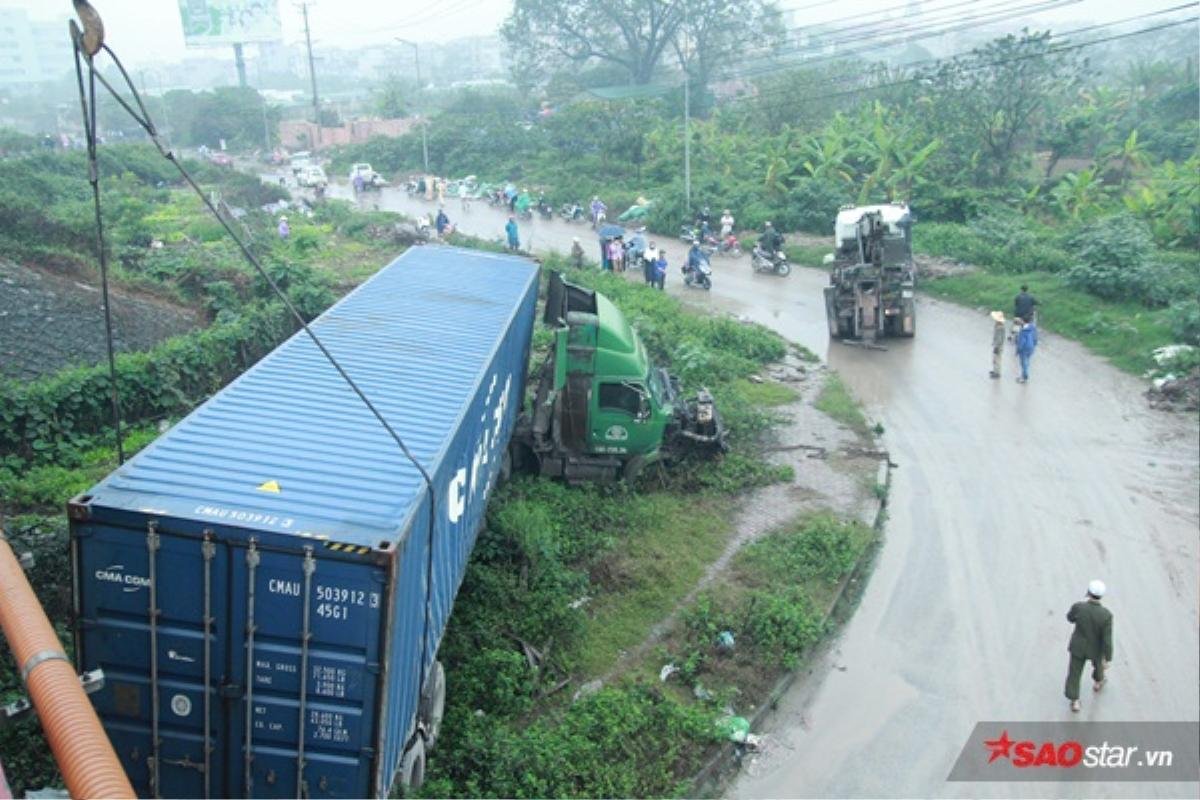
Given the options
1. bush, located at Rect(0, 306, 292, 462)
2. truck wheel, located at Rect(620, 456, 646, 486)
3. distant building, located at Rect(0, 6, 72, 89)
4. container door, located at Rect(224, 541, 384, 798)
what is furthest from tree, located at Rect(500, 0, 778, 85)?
distant building, located at Rect(0, 6, 72, 89)

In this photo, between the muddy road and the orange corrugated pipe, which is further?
the muddy road

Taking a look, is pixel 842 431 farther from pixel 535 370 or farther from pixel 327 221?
pixel 327 221

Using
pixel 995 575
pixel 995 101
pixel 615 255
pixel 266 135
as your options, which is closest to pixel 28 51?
pixel 266 135

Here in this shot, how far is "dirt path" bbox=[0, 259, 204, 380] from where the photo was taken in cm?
1484

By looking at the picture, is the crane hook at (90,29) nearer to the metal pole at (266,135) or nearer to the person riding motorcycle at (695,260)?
the person riding motorcycle at (695,260)

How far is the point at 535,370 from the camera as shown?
1755 centimetres

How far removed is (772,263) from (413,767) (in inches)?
→ 790

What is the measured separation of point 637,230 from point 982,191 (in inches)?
409

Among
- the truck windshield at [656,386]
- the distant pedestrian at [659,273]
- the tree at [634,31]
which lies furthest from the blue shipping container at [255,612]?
the tree at [634,31]

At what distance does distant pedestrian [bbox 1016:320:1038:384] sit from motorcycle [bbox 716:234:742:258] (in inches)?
459

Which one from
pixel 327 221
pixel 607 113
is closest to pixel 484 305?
pixel 327 221

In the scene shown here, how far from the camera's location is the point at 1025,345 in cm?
1692

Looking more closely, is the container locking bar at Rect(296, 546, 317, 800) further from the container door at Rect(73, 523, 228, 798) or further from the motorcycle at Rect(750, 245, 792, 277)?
the motorcycle at Rect(750, 245, 792, 277)

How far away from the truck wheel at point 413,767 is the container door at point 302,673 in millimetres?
985
